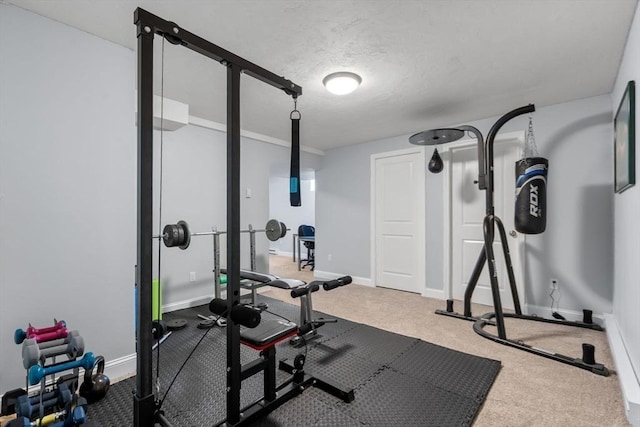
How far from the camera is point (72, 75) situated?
6.08 ft

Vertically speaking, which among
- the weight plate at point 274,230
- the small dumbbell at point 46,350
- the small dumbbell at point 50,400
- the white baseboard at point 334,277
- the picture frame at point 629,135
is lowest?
the white baseboard at point 334,277

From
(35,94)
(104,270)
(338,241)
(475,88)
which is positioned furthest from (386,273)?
(35,94)

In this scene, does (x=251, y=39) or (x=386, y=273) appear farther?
(x=386, y=273)

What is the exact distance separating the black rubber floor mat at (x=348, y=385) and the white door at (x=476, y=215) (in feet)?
5.07

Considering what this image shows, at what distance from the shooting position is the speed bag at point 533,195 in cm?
256

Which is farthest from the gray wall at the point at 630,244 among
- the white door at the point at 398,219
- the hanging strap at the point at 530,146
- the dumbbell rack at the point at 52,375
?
the dumbbell rack at the point at 52,375

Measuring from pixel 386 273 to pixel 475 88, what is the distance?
2.73 m

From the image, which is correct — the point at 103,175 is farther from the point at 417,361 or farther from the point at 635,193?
the point at 635,193

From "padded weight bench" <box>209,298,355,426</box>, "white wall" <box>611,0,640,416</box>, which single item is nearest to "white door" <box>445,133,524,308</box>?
"white wall" <box>611,0,640,416</box>

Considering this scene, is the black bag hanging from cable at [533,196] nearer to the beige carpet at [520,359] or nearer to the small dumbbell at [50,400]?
the beige carpet at [520,359]

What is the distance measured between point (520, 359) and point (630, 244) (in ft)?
3.48

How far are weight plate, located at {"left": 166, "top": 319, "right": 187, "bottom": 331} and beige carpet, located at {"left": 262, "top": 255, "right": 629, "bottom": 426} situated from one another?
130 cm

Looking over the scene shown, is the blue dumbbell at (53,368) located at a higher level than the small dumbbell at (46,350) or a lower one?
lower

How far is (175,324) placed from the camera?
2.89 metres
